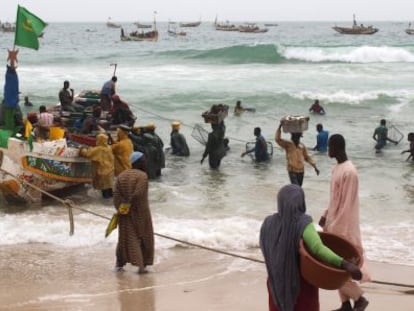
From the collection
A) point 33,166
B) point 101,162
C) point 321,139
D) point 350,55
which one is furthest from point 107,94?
point 350,55

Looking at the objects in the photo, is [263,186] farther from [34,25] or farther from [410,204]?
[34,25]

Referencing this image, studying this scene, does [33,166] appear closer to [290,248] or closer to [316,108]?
[290,248]

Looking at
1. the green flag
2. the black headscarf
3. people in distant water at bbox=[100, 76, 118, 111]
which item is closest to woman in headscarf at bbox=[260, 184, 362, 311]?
the black headscarf

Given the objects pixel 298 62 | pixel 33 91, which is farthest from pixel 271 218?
pixel 298 62

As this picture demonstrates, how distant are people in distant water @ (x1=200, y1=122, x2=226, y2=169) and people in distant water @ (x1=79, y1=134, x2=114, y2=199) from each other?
2901 millimetres

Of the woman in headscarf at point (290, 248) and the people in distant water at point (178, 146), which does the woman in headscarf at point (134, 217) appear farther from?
the people in distant water at point (178, 146)

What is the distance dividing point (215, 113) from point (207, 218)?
3.53 metres

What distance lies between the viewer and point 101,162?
1030cm

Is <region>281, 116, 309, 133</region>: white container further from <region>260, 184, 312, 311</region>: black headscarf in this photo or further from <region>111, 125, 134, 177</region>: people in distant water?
<region>260, 184, 312, 311</region>: black headscarf

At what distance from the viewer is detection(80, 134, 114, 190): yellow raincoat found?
1027cm

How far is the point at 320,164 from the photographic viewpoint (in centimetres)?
1401

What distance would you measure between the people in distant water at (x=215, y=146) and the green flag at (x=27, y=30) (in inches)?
153

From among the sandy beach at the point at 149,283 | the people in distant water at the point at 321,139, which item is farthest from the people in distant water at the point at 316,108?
the sandy beach at the point at 149,283

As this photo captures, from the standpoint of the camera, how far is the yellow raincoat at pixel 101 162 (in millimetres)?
10273
